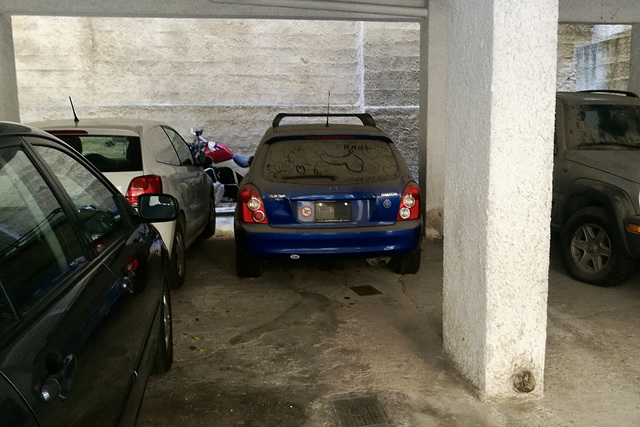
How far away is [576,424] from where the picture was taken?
3352 millimetres

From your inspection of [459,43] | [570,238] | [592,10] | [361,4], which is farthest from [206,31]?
[459,43]

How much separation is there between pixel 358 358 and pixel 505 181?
5.40 feet

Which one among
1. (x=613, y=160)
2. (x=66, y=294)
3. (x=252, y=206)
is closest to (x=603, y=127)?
(x=613, y=160)

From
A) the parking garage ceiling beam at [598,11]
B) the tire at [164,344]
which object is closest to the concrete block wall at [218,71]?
the parking garage ceiling beam at [598,11]

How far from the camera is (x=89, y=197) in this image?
300cm

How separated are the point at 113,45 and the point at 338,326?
10.0m

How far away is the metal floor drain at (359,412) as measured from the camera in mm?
3393

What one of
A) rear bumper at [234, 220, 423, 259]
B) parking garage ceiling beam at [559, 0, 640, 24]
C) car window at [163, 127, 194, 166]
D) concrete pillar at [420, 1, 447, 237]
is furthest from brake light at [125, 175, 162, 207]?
parking garage ceiling beam at [559, 0, 640, 24]

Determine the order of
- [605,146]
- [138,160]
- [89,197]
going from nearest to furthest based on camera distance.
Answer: [89,197], [138,160], [605,146]

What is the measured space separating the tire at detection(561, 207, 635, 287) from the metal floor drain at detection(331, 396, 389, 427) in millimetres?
3126

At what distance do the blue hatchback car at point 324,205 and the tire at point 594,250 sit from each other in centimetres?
159

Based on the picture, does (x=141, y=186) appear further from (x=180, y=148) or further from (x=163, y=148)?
(x=180, y=148)

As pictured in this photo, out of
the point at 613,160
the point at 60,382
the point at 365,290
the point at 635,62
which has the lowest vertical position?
the point at 365,290

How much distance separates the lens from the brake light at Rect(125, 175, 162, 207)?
5316 mm
